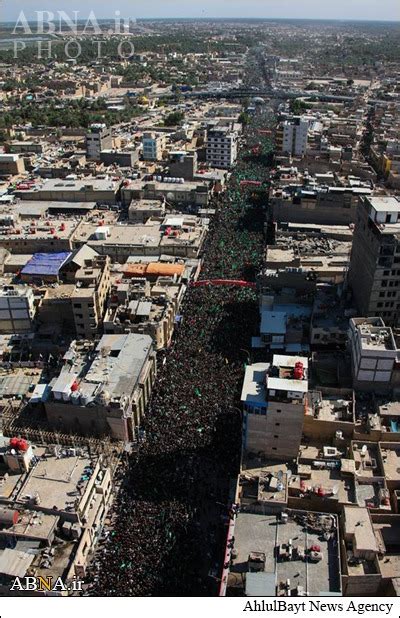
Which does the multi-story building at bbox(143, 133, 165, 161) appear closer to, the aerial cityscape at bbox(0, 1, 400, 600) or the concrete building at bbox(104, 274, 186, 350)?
the aerial cityscape at bbox(0, 1, 400, 600)

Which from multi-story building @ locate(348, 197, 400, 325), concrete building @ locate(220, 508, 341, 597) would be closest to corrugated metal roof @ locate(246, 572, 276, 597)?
concrete building @ locate(220, 508, 341, 597)

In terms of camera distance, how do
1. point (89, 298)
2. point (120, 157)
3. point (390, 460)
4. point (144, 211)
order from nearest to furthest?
point (390, 460)
point (89, 298)
point (144, 211)
point (120, 157)

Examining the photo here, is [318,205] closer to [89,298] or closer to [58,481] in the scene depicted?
[89,298]

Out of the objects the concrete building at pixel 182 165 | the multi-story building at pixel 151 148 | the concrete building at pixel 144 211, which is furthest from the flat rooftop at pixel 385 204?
the multi-story building at pixel 151 148

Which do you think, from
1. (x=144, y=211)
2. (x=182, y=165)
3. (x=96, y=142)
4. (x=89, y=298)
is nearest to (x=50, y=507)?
(x=89, y=298)

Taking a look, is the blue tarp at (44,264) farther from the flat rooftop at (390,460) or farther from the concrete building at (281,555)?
the flat rooftop at (390,460)

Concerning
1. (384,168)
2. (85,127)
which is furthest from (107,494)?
(85,127)
